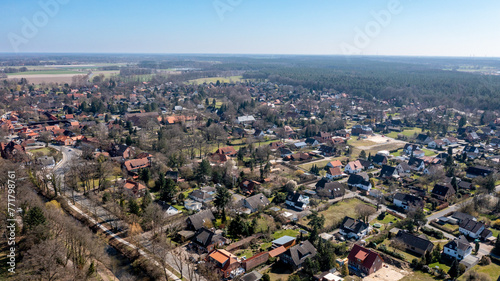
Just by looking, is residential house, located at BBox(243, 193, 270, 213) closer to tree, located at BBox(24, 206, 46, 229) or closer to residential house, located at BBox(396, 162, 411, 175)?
tree, located at BBox(24, 206, 46, 229)

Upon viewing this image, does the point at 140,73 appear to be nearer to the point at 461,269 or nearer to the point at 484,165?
the point at 484,165

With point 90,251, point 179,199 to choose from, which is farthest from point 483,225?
point 90,251

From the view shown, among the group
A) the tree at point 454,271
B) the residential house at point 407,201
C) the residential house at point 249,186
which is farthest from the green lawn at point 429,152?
the tree at point 454,271

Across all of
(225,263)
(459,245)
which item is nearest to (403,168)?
(459,245)

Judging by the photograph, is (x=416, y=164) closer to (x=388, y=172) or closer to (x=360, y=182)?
(x=388, y=172)

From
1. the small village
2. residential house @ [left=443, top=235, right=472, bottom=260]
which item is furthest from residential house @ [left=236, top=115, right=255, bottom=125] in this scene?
residential house @ [left=443, top=235, right=472, bottom=260]

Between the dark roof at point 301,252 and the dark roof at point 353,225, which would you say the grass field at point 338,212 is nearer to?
the dark roof at point 353,225
